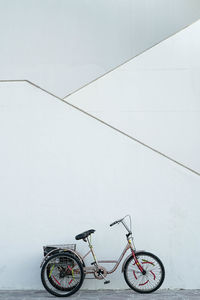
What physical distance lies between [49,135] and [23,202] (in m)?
0.96

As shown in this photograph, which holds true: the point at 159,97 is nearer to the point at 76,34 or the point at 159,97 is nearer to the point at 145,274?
the point at 76,34

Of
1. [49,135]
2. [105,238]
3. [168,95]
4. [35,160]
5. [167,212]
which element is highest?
[168,95]

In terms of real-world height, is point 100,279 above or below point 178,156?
below

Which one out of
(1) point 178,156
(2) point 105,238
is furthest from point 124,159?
(2) point 105,238

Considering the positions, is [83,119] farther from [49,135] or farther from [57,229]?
[57,229]

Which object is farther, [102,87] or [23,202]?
[102,87]

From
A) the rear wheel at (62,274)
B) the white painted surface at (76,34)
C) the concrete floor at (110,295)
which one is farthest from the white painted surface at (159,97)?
the rear wheel at (62,274)

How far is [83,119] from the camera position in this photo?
4.88 metres

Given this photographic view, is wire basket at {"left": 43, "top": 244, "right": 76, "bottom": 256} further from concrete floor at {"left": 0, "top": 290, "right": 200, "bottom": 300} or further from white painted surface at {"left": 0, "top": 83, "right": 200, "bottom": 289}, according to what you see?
concrete floor at {"left": 0, "top": 290, "right": 200, "bottom": 300}

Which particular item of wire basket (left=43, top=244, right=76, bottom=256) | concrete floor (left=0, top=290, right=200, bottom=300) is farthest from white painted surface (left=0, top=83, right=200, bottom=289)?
wire basket (left=43, top=244, right=76, bottom=256)

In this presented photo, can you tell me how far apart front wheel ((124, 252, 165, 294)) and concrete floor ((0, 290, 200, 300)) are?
98mm

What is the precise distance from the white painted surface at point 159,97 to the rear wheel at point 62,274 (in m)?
1.87

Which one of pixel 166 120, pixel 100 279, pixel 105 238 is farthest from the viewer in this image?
pixel 166 120

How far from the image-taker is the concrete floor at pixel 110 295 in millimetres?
3988
